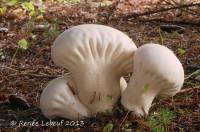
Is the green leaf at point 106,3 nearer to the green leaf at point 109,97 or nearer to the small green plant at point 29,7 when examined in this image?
the small green plant at point 29,7

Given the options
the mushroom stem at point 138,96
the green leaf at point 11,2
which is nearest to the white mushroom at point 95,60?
the mushroom stem at point 138,96

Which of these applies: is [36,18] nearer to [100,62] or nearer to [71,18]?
[71,18]

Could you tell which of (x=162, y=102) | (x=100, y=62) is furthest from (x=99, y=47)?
(x=162, y=102)

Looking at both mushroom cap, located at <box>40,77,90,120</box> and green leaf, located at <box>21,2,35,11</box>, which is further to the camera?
green leaf, located at <box>21,2,35,11</box>

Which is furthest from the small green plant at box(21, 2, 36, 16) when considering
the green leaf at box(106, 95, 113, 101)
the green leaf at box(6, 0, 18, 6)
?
the green leaf at box(106, 95, 113, 101)

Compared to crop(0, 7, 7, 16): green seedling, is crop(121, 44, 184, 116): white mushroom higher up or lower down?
higher up

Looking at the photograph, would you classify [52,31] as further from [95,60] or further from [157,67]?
[157,67]


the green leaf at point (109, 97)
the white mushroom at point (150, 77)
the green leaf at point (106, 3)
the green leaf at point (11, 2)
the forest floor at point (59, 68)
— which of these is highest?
the white mushroom at point (150, 77)

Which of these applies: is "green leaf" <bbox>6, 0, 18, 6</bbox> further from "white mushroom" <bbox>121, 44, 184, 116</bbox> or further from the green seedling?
"white mushroom" <bbox>121, 44, 184, 116</bbox>

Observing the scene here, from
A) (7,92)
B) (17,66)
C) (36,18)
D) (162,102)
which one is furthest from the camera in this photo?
(36,18)
